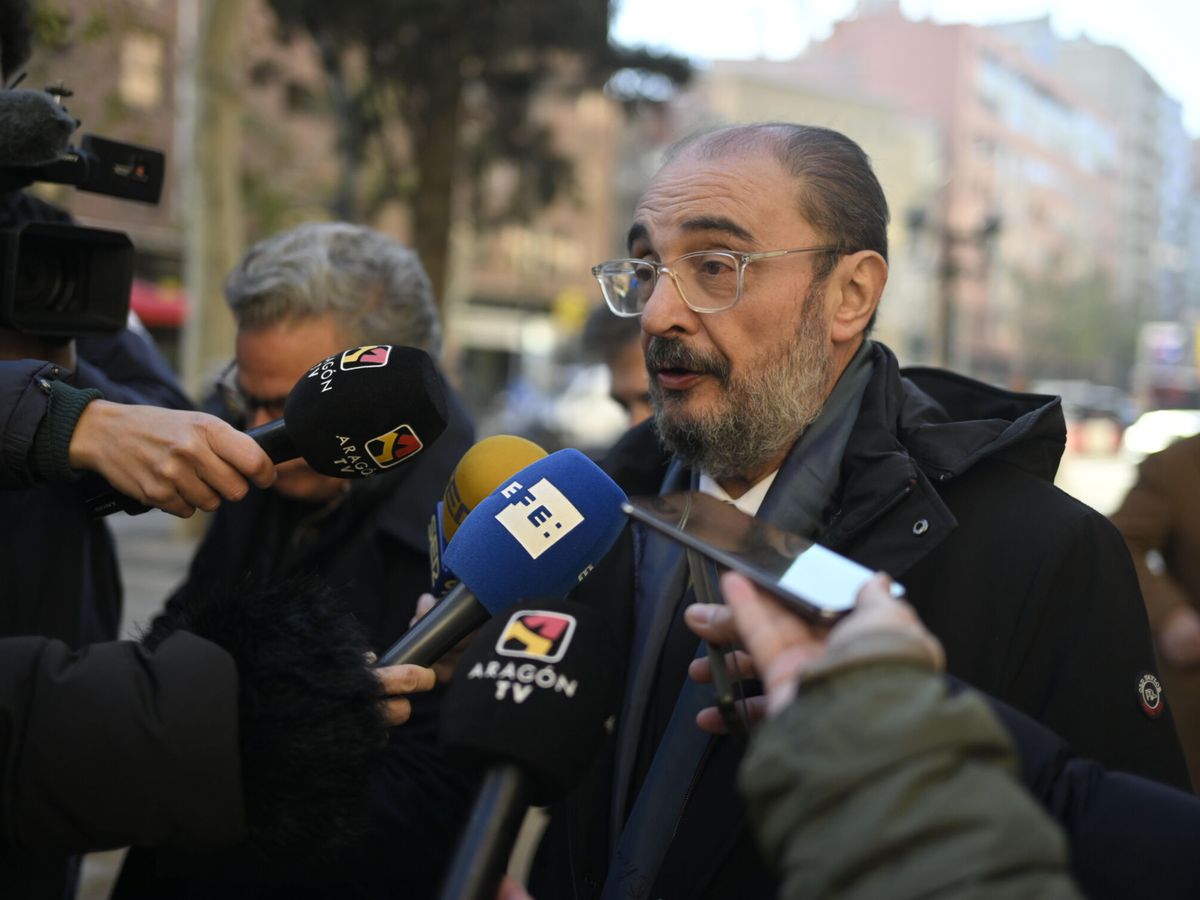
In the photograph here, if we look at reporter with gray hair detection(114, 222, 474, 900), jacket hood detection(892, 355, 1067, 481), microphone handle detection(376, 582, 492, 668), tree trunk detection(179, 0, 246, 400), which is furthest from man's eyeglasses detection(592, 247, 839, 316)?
tree trunk detection(179, 0, 246, 400)

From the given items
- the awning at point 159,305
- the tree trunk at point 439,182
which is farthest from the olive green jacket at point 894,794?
the awning at point 159,305

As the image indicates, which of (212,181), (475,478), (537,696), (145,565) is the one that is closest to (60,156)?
(475,478)

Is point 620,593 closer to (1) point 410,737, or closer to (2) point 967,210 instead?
(1) point 410,737

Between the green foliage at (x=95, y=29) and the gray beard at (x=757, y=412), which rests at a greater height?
the green foliage at (x=95, y=29)

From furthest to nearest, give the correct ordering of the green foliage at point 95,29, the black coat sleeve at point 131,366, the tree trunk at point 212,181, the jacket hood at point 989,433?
the tree trunk at point 212,181
the green foliage at point 95,29
the black coat sleeve at point 131,366
the jacket hood at point 989,433

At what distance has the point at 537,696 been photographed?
1.34 metres

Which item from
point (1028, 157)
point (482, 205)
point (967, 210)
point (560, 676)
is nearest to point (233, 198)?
point (482, 205)

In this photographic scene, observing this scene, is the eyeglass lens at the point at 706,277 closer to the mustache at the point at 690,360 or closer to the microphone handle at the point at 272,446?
the mustache at the point at 690,360

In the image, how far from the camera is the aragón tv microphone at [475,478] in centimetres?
195

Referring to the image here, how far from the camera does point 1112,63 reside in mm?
81688

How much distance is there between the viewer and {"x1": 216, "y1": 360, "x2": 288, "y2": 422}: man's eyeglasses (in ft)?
8.61

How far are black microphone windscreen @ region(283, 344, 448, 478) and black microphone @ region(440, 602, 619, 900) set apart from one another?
477mm

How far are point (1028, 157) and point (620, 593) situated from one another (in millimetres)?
71397

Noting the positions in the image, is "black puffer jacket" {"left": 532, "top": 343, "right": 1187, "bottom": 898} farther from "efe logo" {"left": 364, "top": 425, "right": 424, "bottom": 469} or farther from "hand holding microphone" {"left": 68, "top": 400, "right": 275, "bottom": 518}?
"hand holding microphone" {"left": 68, "top": 400, "right": 275, "bottom": 518}
